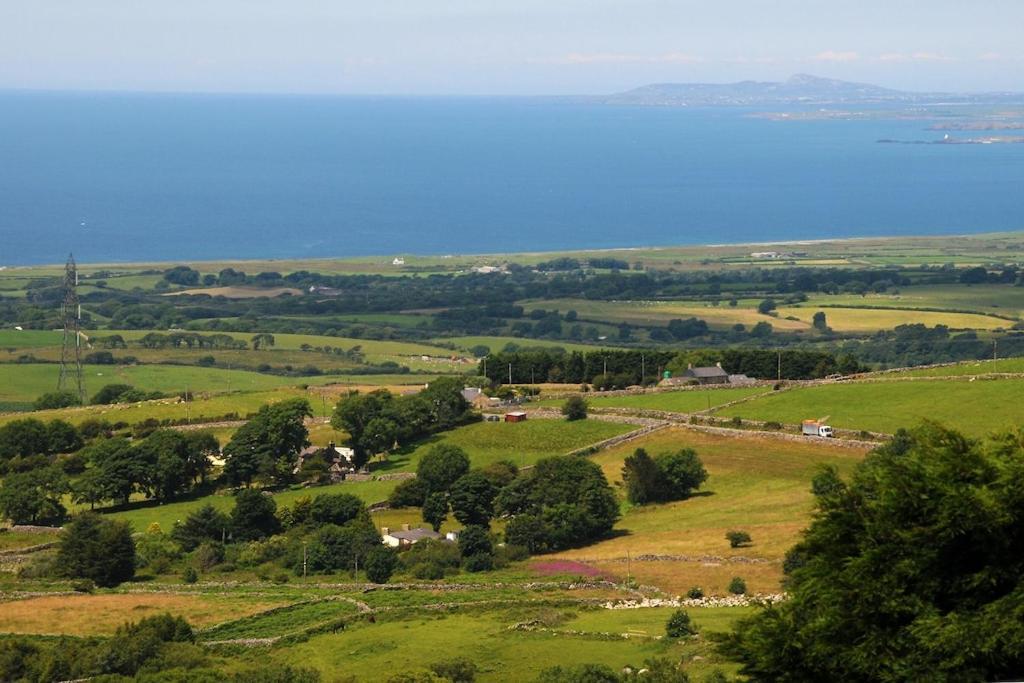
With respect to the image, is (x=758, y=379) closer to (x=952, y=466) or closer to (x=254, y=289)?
A: (x=952, y=466)

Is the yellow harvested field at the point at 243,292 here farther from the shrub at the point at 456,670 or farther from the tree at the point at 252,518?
the shrub at the point at 456,670

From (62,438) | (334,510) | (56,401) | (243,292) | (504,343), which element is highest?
(62,438)

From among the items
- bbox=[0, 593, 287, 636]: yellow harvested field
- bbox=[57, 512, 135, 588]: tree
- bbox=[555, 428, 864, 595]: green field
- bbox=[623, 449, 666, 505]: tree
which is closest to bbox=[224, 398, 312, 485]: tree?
bbox=[555, 428, 864, 595]: green field

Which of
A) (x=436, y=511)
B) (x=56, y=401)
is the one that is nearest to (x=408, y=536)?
(x=436, y=511)

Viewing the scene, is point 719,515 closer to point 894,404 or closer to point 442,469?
point 442,469

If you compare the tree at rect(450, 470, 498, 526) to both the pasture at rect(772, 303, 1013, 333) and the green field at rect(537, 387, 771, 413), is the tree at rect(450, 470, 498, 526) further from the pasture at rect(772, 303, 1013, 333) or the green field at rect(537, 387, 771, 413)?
the pasture at rect(772, 303, 1013, 333)

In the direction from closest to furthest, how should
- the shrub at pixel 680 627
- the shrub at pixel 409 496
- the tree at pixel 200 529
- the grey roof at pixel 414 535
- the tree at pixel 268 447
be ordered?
the shrub at pixel 680 627 → the grey roof at pixel 414 535 → the tree at pixel 200 529 → the shrub at pixel 409 496 → the tree at pixel 268 447

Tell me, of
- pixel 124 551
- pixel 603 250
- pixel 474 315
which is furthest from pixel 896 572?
pixel 603 250

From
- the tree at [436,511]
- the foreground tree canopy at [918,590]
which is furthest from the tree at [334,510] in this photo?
the foreground tree canopy at [918,590]
